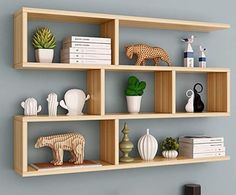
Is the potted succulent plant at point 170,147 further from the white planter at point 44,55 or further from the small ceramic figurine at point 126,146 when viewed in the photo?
the white planter at point 44,55

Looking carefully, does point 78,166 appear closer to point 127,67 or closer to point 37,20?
point 127,67

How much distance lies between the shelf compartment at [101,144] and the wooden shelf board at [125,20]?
0.50m

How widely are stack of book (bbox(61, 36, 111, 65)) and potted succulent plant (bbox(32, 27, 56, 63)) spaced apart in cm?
8

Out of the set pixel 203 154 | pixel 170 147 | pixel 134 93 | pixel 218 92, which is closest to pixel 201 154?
pixel 203 154

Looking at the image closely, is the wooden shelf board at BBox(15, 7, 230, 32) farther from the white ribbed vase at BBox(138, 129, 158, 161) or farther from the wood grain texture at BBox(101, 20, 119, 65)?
the white ribbed vase at BBox(138, 129, 158, 161)

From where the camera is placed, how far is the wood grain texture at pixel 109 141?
2.29 m

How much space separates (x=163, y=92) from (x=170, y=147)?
304 mm

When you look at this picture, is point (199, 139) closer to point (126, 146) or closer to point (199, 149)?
point (199, 149)

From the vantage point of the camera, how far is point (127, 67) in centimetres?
230

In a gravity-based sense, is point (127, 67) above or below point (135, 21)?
below

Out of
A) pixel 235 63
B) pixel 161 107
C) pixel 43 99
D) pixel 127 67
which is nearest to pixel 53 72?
pixel 43 99

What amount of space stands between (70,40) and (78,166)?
61 cm

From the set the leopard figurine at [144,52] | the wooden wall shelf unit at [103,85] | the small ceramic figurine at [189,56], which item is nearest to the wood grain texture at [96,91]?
the wooden wall shelf unit at [103,85]

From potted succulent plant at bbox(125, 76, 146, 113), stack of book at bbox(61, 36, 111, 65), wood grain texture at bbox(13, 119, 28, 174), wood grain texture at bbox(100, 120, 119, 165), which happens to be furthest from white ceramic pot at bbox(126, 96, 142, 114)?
wood grain texture at bbox(13, 119, 28, 174)
